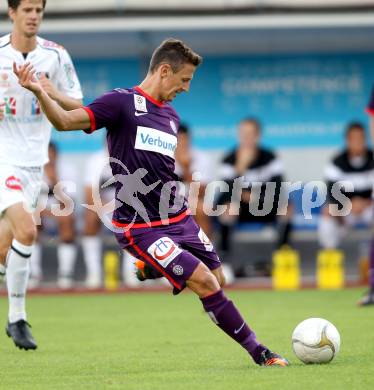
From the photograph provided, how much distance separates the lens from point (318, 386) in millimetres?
6395

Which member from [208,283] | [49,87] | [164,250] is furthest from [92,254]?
[208,283]

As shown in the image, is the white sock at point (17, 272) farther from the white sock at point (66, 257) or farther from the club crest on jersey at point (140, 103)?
the white sock at point (66, 257)

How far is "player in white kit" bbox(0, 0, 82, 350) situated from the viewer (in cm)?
869

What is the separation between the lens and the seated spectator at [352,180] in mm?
15266

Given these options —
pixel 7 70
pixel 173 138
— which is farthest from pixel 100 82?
pixel 173 138

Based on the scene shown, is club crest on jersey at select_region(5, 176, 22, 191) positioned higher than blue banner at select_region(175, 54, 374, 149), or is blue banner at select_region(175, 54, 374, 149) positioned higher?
club crest on jersey at select_region(5, 176, 22, 191)

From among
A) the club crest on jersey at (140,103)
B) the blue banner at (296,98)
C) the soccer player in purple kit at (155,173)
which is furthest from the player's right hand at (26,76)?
the blue banner at (296,98)

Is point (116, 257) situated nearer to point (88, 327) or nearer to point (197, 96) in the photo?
point (197, 96)

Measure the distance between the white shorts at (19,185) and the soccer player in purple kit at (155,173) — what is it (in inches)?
48.3

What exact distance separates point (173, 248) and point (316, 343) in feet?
3.63

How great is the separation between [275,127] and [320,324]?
30.1ft

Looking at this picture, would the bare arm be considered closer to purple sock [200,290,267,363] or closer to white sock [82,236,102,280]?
purple sock [200,290,267,363]

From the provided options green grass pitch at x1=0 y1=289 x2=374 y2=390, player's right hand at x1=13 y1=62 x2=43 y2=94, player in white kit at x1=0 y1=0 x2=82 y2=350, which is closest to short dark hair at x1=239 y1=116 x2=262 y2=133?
green grass pitch at x1=0 y1=289 x2=374 y2=390

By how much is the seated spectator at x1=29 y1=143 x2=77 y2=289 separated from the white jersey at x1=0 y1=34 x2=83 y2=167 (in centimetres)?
627
